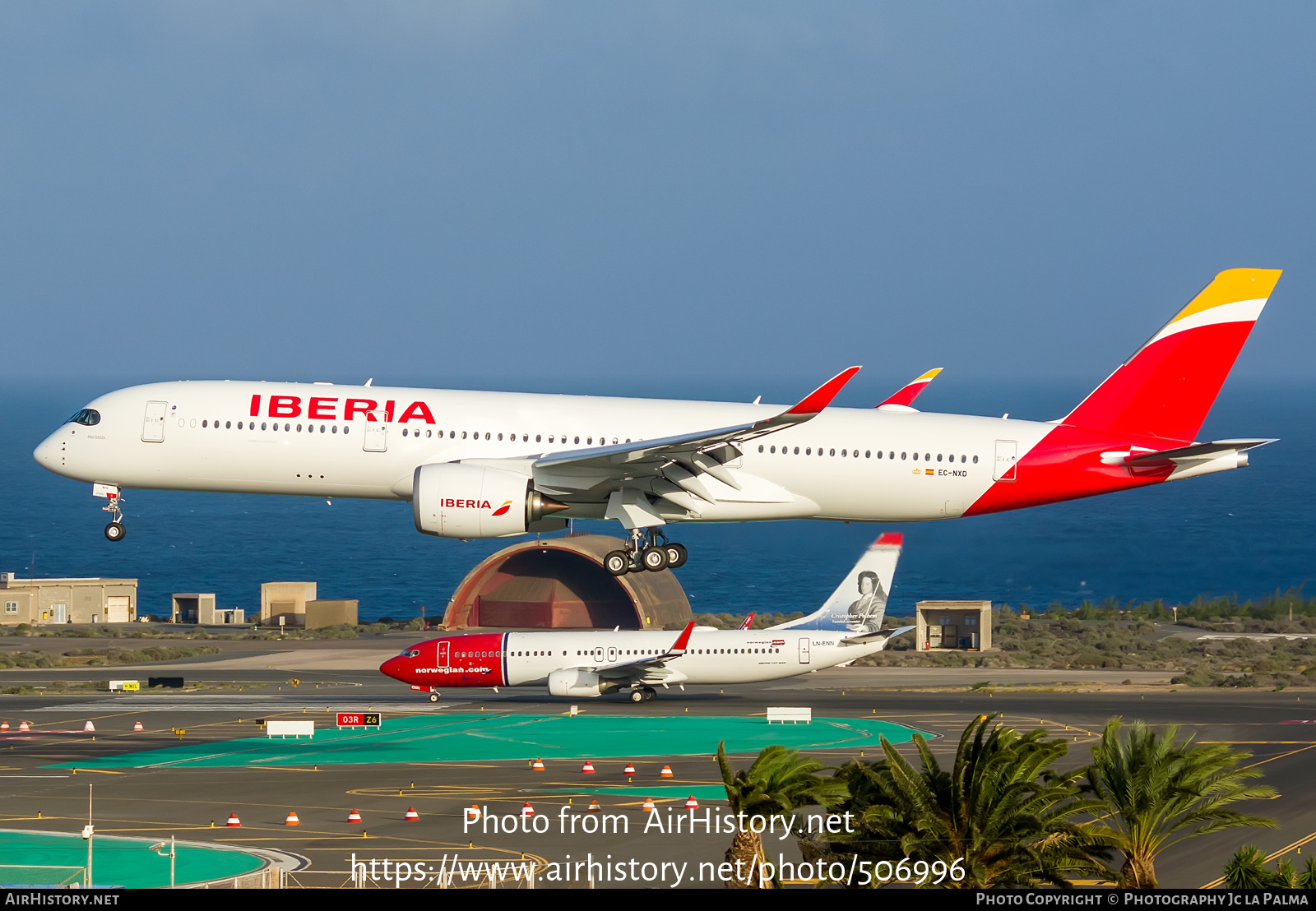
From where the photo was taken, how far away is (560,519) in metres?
42.7

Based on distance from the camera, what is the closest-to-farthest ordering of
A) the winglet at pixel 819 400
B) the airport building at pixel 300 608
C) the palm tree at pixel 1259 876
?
1. the palm tree at pixel 1259 876
2. the winglet at pixel 819 400
3. the airport building at pixel 300 608

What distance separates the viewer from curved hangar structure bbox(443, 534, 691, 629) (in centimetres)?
9762

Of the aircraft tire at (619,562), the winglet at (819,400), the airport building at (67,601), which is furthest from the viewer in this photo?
the airport building at (67,601)

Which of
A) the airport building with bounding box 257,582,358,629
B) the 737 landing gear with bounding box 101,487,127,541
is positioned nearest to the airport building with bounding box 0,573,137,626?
the airport building with bounding box 257,582,358,629

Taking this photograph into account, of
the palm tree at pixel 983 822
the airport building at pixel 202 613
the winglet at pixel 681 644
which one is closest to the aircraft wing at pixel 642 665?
the winglet at pixel 681 644

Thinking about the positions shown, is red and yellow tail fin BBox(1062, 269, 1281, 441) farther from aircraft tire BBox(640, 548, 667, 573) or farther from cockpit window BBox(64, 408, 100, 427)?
cockpit window BBox(64, 408, 100, 427)

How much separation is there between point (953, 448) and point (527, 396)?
1213 cm

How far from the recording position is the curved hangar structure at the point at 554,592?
97.6m

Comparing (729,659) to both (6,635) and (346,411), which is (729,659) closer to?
(346,411)

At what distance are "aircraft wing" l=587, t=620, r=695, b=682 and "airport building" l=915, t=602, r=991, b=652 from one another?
29.5 m

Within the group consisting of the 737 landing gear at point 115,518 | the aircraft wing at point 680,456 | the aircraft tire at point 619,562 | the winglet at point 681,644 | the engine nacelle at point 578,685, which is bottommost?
the engine nacelle at point 578,685

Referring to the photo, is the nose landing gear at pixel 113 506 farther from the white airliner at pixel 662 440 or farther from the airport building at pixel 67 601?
the airport building at pixel 67 601

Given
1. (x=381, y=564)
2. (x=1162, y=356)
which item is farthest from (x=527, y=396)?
(x=381, y=564)

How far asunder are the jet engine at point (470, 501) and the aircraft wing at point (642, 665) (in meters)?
22.9
